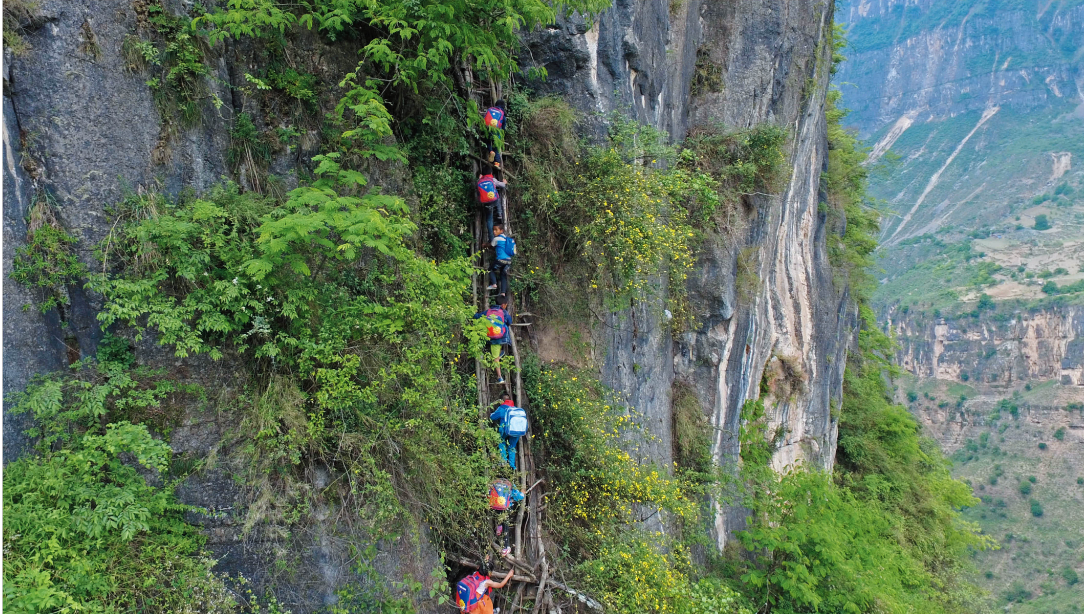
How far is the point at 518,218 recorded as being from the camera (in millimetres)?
6582

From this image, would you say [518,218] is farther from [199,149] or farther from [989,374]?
[989,374]

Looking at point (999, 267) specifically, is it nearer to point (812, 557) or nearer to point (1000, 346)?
point (1000, 346)

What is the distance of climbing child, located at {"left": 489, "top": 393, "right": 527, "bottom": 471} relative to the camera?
218 inches

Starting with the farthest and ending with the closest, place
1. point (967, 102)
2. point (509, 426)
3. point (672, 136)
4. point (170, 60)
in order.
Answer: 1. point (967, 102)
2. point (672, 136)
3. point (509, 426)
4. point (170, 60)

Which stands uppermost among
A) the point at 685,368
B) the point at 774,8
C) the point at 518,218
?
the point at 774,8

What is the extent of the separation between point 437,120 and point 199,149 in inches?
82.2

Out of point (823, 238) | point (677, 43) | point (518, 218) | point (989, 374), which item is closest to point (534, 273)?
point (518, 218)

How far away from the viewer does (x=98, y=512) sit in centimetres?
352

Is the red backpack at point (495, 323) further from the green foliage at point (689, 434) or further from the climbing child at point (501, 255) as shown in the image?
the green foliage at point (689, 434)

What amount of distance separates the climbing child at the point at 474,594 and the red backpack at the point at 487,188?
3733mm

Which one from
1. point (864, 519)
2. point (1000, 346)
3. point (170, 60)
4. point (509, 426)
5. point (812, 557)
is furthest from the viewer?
point (1000, 346)


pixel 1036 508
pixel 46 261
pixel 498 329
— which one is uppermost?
pixel 46 261

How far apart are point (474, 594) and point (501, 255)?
3.28 m

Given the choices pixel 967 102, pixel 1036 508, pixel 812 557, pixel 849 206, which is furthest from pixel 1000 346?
pixel 967 102
